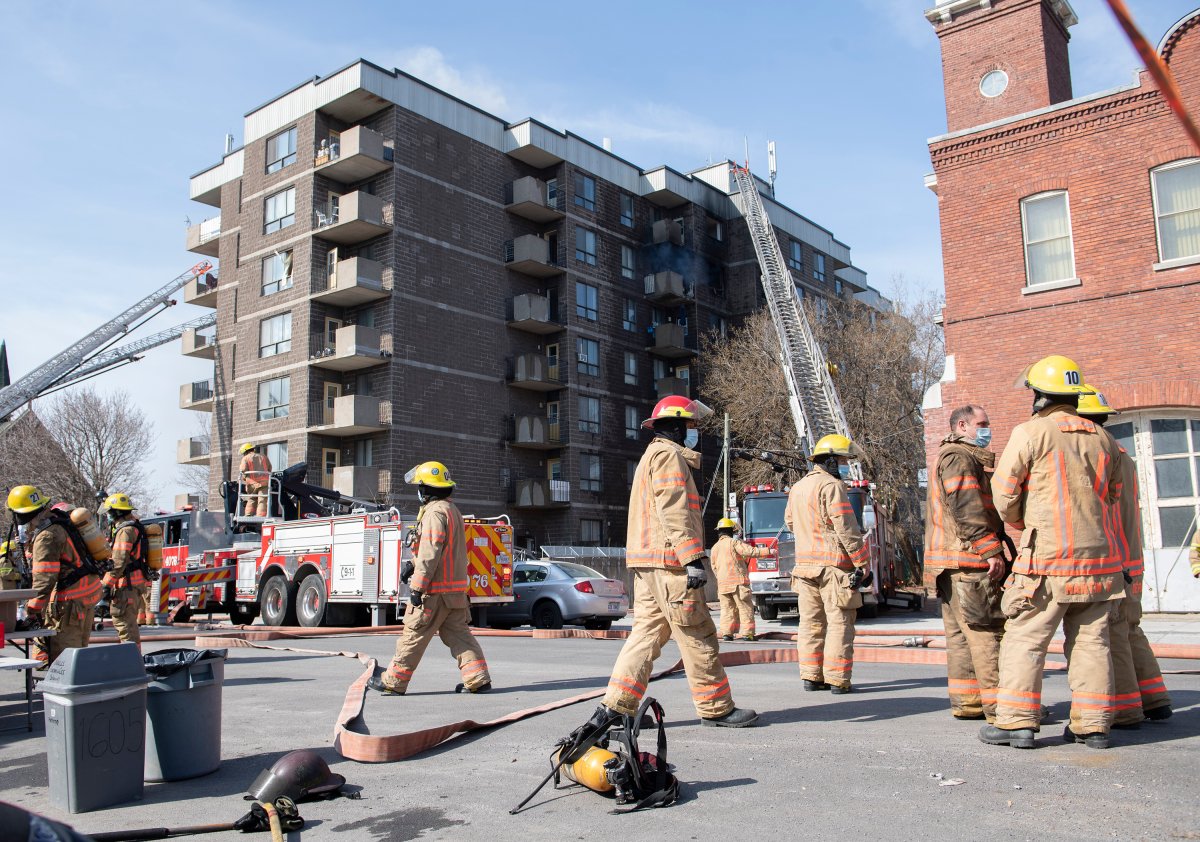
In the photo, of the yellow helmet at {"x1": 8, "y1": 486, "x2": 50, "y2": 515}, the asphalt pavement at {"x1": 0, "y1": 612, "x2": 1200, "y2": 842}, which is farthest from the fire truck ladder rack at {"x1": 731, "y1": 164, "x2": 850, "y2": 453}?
the yellow helmet at {"x1": 8, "y1": 486, "x2": 50, "y2": 515}

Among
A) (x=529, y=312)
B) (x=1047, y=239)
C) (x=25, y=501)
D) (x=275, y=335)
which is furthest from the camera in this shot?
(x=529, y=312)

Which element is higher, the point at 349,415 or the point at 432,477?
the point at 349,415

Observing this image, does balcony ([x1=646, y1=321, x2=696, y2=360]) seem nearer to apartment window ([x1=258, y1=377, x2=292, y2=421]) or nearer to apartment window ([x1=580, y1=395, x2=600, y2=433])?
apartment window ([x1=580, y1=395, x2=600, y2=433])

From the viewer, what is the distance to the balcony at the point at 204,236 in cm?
4206

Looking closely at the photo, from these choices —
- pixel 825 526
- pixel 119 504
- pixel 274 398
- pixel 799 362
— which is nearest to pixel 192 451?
pixel 274 398

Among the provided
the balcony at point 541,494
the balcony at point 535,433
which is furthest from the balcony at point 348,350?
the balcony at point 541,494

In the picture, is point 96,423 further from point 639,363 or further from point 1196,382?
point 1196,382

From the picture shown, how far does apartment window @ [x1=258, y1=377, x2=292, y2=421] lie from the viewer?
119 ft

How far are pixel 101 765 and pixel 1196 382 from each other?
16160 mm

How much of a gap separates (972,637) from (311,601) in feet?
46.2

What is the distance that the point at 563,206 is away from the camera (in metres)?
41.3

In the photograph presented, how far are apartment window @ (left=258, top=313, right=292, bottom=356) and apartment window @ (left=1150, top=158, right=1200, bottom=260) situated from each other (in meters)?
29.1

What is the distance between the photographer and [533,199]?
3972 cm

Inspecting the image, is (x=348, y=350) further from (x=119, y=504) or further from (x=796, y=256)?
(x=796, y=256)
